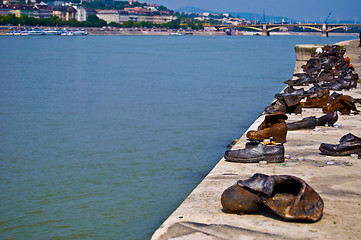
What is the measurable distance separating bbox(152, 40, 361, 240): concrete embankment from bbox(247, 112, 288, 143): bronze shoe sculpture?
19 cm

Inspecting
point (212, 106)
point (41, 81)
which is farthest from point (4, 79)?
point (212, 106)

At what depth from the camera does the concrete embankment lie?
5.01 meters

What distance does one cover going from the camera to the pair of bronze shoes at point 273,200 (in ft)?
17.3

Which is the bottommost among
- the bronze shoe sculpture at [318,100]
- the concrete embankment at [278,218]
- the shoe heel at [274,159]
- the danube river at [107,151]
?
the danube river at [107,151]

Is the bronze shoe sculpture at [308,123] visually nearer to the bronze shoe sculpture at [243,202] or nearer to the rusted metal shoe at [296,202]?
the rusted metal shoe at [296,202]

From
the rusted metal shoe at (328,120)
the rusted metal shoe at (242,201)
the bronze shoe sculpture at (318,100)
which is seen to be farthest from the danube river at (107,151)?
the rusted metal shoe at (242,201)

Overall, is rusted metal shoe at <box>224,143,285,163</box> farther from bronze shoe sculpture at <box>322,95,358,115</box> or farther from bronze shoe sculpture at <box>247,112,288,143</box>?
bronze shoe sculpture at <box>322,95,358,115</box>

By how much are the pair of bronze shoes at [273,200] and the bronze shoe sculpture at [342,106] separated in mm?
6129

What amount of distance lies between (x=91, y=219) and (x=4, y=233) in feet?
4.22

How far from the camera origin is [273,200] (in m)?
5.46

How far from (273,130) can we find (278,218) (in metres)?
3.49

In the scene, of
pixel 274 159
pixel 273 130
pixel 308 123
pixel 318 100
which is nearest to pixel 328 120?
pixel 308 123

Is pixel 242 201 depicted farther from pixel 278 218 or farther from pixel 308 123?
pixel 308 123

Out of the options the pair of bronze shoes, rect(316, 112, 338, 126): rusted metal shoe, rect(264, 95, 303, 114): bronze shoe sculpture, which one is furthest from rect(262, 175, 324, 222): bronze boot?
rect(264, 95, 303, 114): bronze shoe sculpture
